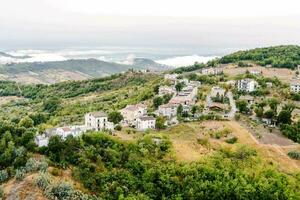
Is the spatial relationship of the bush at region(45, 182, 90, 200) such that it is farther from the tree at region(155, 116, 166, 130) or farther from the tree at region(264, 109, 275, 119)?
the tree at region(264, 109, 275, 119)

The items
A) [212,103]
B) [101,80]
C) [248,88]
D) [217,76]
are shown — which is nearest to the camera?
[212,103]

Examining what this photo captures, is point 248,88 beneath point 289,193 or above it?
above

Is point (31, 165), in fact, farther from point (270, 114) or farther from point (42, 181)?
point (270, 114)

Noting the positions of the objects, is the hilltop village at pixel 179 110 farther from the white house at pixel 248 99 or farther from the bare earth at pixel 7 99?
the bare earth at pixel 7 99

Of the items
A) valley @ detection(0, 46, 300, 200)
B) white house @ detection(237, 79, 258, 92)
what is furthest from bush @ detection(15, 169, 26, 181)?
white house @ detection(237, 79, 258, 92)

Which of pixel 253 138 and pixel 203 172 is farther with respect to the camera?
pixel 253 138

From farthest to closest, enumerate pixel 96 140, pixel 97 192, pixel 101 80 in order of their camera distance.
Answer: pixel 101 80 < pixel 96 140 < pixel 97 192

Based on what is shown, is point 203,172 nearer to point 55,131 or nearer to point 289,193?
point 289,193

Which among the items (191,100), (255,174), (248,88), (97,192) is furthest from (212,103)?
(97,192)
